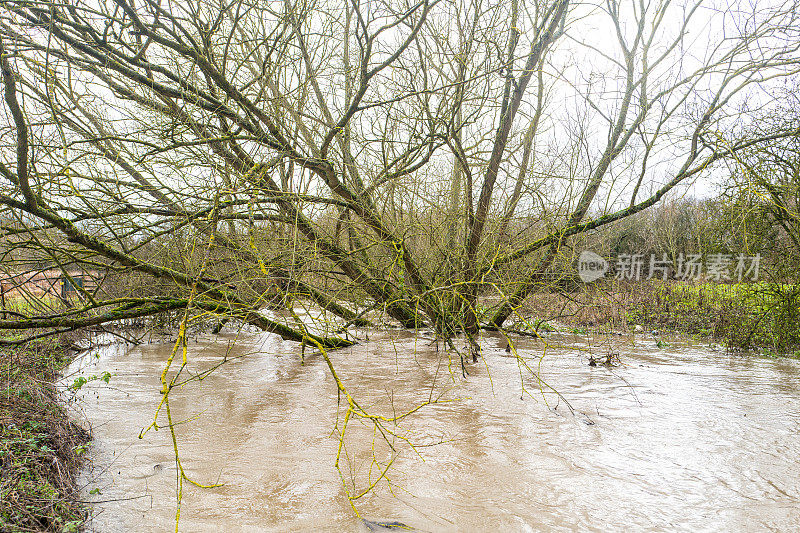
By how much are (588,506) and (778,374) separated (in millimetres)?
5449

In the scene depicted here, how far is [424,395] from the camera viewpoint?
6457 mm

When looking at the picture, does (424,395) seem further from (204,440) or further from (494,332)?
(494,332)

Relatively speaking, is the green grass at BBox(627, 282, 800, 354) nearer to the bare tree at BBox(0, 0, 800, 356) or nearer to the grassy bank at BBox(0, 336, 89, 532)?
the bare tree at BBox(0, 0, 800, 356)

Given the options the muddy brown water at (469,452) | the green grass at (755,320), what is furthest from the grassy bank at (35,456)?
the green grass at (755,320)

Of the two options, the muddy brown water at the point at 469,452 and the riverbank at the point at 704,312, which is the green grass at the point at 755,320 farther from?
the muddy brown water at the point at 469,452

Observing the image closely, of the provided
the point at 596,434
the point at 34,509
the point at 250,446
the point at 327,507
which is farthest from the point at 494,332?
the point at 34,509

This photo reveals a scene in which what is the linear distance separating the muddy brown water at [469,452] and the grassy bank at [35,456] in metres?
0.22

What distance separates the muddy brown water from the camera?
356cm

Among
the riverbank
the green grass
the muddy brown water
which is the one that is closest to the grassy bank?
the muddy brown water

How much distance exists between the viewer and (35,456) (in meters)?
3.89

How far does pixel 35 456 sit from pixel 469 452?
3.30m

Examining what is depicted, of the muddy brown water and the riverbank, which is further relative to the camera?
the riverbank

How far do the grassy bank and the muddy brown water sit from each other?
0.72 ft

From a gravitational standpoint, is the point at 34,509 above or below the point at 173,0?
below
